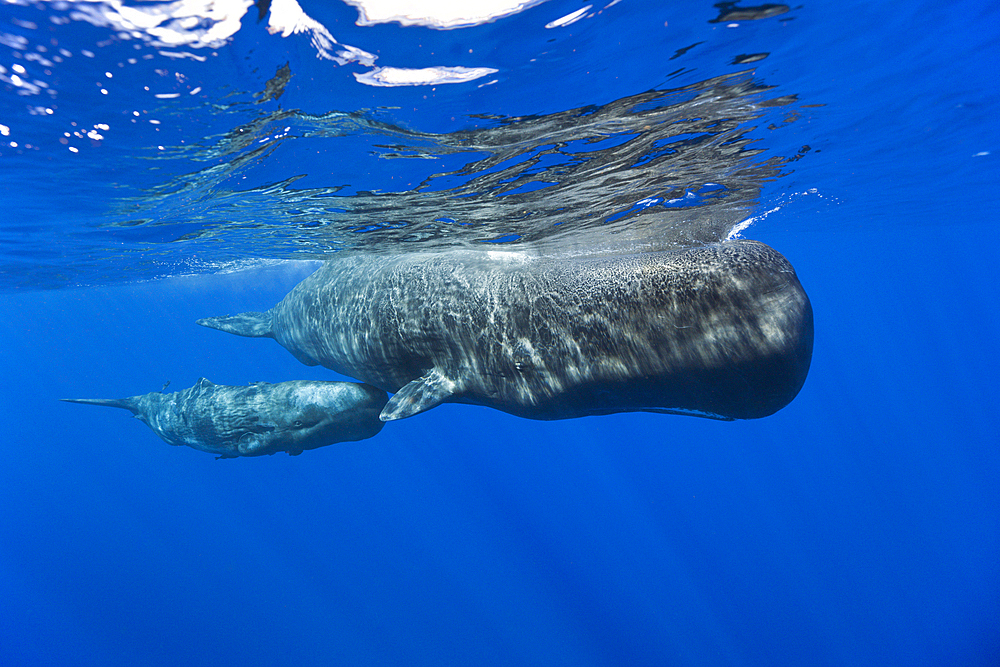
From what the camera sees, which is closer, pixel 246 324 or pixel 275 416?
pixel 275 416

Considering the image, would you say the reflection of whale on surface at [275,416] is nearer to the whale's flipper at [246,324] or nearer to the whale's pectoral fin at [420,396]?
the whale's pectoral fin at [420,396]

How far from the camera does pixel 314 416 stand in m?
4.96

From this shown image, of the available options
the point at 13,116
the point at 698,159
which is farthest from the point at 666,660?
the point at 13,116

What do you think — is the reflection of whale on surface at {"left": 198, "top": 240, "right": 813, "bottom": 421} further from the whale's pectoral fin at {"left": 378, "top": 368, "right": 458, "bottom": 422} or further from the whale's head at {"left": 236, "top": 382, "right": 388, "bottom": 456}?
the whale's head at {"left": 236, "top": 382, "right": 388, "bottom": 456}

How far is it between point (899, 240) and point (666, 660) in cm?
3697

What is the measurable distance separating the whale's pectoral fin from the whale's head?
0.82 m

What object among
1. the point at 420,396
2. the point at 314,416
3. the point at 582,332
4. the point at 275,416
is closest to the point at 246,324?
the point at 275,416

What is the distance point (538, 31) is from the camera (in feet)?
12.9

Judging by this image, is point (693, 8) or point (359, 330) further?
point (359, 330)

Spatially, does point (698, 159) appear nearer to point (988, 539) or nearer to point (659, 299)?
point (659, 299)

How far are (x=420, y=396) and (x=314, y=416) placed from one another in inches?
63.7

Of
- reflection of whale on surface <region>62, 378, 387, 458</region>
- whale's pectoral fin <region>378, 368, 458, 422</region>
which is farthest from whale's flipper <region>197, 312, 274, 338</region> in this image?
whale's pectoral fin <region>378, 368, 458, 422</region>

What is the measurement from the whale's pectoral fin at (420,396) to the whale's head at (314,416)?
82 centimetres

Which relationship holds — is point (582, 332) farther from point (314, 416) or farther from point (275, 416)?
point (275, 416)
